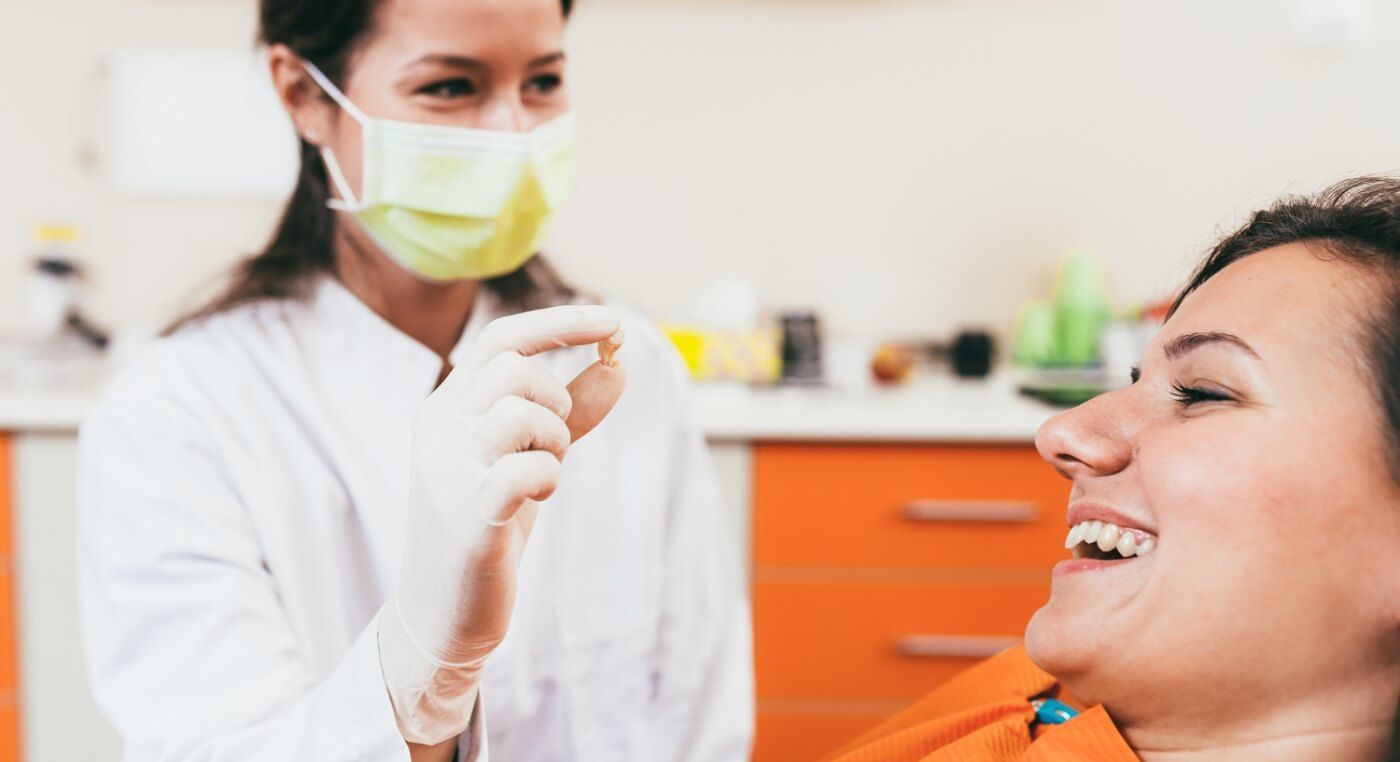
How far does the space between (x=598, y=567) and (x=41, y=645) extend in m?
1.21

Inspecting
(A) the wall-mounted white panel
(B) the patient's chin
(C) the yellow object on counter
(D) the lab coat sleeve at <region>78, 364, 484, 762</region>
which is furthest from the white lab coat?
(A) the wall-mounted white panel

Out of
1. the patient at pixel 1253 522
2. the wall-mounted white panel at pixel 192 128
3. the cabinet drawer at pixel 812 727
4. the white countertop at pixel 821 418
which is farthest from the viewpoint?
the wall-mounted white panel at pixel 192 128

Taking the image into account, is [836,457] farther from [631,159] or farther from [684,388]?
[631,159]

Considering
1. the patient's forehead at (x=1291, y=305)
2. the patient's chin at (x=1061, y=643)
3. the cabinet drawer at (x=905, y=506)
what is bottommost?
the cabinet drawer at (x=905, y=506)

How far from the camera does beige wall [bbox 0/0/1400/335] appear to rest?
2.45 meters

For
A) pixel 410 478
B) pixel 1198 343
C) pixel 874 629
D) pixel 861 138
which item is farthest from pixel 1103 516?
pixel 861 138

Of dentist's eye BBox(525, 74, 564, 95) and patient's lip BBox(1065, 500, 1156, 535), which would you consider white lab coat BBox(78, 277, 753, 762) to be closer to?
dentist's eye BBox(525, 74, 564, 95)

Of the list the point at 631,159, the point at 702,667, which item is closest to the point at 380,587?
the point at 702,667

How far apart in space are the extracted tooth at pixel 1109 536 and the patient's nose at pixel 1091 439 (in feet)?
0.13

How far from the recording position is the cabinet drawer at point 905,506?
1883 millimetres

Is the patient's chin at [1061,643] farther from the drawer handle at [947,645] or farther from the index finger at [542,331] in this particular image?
the drawer handle at [947,645]

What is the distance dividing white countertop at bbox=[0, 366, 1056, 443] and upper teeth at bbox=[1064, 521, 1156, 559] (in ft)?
3.26

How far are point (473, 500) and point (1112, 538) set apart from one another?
468 millimetres

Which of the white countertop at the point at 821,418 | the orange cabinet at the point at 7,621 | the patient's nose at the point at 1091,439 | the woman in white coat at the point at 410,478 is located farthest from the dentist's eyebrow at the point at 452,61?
the orange cabinet at the point at 7,621
